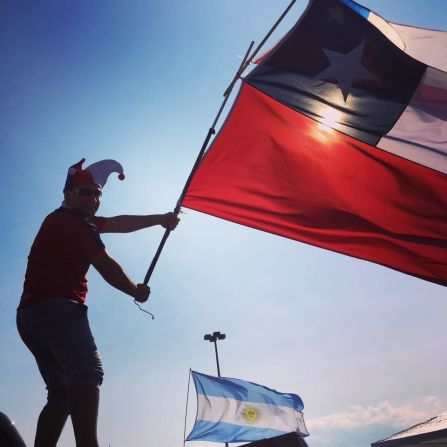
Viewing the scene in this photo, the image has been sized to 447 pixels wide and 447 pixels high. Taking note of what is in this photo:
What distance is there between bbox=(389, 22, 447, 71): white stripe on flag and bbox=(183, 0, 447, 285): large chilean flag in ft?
0.23

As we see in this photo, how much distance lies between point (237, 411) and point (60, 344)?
1393 centimetres

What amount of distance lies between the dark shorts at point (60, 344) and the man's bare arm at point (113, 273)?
0.33 metres

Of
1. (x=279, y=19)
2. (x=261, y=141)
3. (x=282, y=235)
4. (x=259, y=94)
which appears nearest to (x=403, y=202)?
(x=282, y=235)

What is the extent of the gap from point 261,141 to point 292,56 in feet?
3.69

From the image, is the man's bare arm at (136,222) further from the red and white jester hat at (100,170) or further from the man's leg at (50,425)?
the man's leg at (50,425)

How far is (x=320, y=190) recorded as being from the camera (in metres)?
4.88

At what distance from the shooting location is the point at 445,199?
4.79 metres

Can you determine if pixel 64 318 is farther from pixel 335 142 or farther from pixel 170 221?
pixel 335 142

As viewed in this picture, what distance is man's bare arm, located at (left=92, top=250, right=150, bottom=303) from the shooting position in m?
2.88

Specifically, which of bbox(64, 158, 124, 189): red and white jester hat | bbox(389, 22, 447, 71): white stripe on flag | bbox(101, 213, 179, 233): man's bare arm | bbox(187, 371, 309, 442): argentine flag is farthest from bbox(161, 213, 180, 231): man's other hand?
bbox(187, 371, 309, 442): argentine flag

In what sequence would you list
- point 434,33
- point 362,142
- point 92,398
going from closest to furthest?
point 92,398 < point 362,142 < point 434,33

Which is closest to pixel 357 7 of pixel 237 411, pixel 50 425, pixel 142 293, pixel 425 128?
pixel 425 128

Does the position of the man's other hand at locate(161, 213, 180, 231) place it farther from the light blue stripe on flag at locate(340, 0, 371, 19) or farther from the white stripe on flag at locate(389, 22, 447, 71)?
the white stripe on flag at locate(389, 22, 447, 71)

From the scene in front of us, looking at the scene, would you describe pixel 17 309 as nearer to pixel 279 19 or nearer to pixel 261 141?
pixel 261 141
